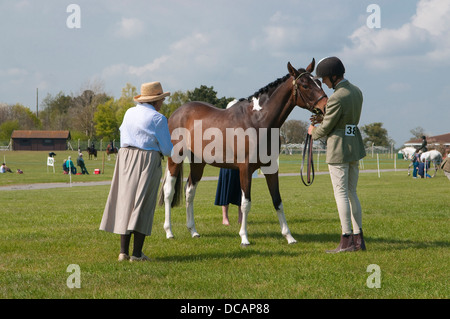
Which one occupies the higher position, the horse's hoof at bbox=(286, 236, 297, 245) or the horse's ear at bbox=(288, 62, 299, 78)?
the horse's ear at bbox=(288, 62, 299, 78)

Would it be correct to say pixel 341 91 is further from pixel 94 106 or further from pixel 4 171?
pixel 94 106

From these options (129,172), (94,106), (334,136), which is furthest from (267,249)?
(94,106)

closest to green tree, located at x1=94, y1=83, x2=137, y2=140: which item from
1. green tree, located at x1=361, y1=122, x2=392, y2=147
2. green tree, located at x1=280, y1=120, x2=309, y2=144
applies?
green tree, located at x1=280, y1=120, x2=309, y2=144

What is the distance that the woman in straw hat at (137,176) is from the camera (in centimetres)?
546

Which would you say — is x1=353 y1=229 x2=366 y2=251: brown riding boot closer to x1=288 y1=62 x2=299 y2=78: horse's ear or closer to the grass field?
the grass field

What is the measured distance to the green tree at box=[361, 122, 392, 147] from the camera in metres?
96.2

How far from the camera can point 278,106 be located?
677 cm

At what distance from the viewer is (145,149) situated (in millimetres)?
5535

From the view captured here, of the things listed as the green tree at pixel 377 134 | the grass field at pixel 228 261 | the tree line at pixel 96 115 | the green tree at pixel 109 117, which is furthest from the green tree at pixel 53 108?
the grass field at pixel 228 261

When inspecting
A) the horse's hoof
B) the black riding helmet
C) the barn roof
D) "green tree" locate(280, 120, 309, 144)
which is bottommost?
the horse's hoof

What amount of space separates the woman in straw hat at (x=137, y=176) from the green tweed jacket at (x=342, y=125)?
2047 mm

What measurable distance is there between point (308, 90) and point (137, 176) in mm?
2610

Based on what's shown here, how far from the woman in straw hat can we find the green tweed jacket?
6.72ft
